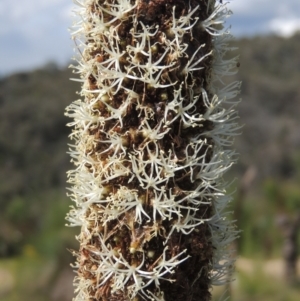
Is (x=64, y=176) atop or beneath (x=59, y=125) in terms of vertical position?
beneath

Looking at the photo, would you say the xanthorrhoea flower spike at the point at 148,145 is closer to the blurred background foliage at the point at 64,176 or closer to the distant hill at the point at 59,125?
the blurred background foliage at the point at 64,176

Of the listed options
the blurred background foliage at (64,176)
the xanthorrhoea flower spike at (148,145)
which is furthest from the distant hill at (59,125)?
the xanthorrhoea flower spike at (148,145)

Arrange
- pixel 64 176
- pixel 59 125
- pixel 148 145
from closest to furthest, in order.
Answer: pixel 148 145, pixel 64 176, pixel 59 125

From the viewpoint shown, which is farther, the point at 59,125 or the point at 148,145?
the point at 59,125

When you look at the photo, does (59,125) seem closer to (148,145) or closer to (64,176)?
(64,176)

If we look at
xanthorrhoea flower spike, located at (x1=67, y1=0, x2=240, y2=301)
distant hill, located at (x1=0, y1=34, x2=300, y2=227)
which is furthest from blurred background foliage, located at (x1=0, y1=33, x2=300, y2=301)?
xanthorrhoea flower spike, located at (x1=67, y1=0, x2=240, y2=301)

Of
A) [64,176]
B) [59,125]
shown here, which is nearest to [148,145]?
[64,176]
